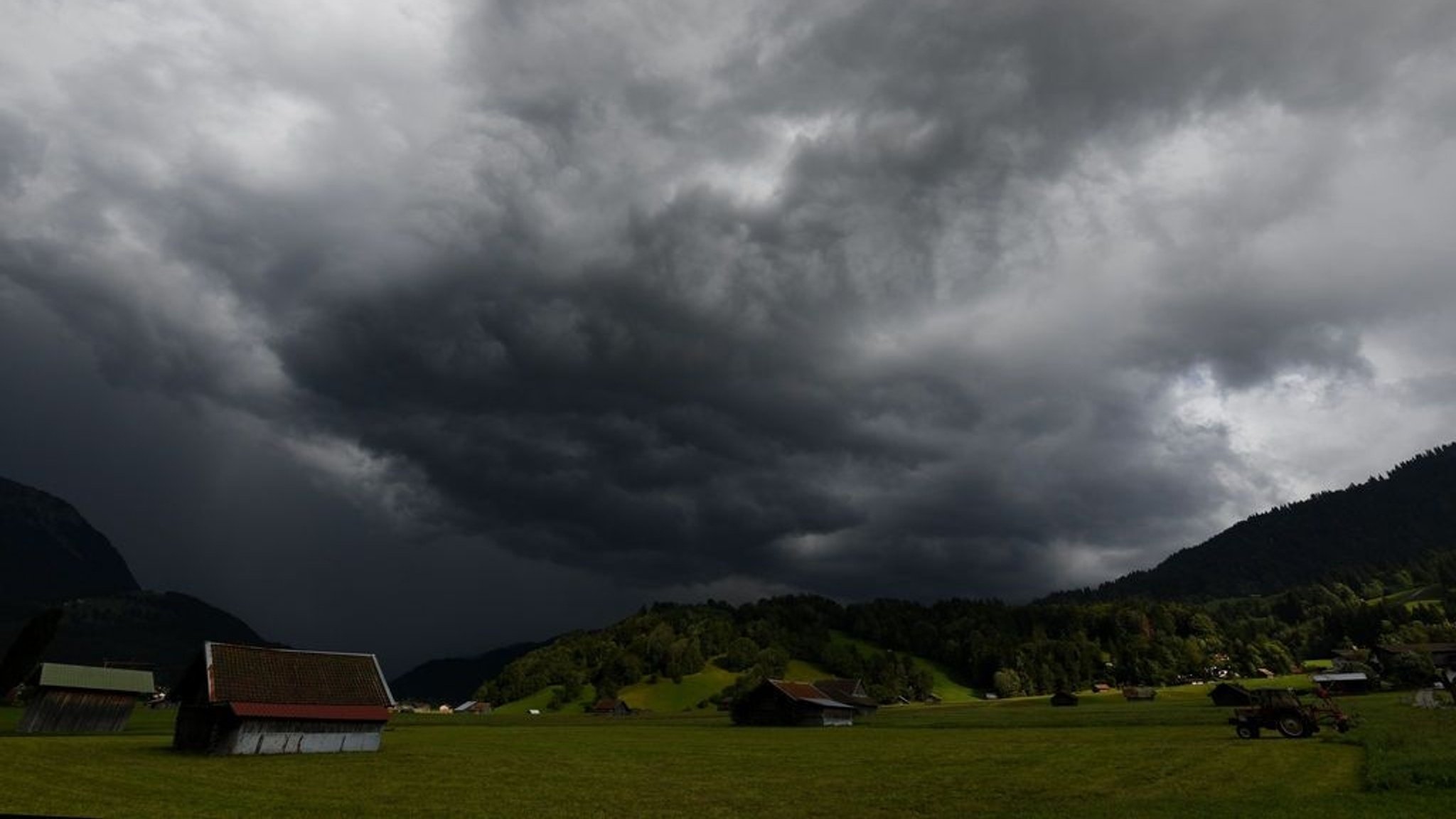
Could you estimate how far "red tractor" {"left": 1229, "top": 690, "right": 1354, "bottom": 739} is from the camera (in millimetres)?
51062

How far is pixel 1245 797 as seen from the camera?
27.7 meters

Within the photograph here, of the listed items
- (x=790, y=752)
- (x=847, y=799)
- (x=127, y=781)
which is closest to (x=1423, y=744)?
(x=847, y=799)

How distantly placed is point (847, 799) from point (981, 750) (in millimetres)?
26311

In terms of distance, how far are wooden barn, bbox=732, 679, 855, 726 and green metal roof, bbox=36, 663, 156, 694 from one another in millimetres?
71234

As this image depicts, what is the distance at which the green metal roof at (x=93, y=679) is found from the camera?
270 feet

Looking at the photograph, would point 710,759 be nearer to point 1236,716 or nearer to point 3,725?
point 1236,716

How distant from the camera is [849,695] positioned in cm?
13238

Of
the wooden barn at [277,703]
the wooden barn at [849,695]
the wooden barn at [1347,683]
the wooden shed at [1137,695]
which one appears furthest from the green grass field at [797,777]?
the wooden shed at [1137,695]

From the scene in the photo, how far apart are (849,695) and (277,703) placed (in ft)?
309

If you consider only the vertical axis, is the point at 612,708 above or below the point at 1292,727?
above

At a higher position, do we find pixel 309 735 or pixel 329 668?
pixel 329 668

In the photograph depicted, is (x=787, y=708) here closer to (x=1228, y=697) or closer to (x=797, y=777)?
(x=1228, y=697)

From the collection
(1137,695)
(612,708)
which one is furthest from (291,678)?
(1137,695)

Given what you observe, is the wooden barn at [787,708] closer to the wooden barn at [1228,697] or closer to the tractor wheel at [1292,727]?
the wooden barn at [1228,697]
